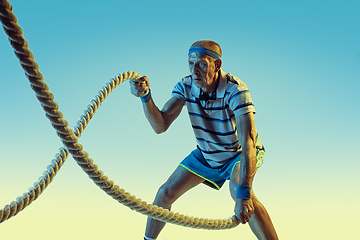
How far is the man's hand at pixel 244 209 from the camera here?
1.87 m

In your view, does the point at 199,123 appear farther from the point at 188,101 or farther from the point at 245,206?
the point at 245,206

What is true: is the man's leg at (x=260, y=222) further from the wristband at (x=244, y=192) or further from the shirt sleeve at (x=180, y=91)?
the shirt sleeve at (x=180, y=91)

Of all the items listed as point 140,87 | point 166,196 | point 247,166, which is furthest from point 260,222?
point 140,87

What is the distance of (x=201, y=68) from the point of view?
6.73 feet

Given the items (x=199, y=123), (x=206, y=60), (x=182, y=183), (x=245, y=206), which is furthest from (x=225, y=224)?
(x=206, y=60)

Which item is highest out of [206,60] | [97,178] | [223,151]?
[206,60]

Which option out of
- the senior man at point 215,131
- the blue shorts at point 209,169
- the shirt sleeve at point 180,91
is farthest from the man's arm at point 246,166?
the shirt sleeve at point 180,91

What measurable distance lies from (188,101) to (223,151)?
35 centimetres

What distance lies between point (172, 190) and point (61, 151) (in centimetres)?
73

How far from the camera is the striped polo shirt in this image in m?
2.07

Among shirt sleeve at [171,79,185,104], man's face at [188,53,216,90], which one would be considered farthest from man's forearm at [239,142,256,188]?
shirt sleeve at [171,79,185,104]

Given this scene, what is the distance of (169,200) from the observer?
2205 mm

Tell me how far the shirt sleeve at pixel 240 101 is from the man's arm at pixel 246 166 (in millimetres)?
27

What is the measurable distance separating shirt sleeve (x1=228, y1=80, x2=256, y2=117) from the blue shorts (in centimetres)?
30
